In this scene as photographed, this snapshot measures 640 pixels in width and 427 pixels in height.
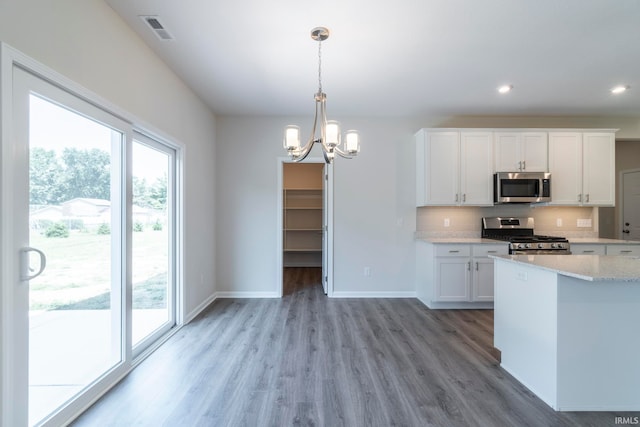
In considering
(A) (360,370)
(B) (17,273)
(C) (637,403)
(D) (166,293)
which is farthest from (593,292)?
(D) (166,293)

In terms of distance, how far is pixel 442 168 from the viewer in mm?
3953

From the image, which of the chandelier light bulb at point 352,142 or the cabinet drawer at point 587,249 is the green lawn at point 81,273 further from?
the cabinet drawer at point 587,249

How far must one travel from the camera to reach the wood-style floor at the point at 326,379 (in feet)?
5.76

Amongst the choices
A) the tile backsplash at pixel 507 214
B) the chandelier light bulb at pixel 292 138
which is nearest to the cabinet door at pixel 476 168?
the tile backsplash at pixel 507 214

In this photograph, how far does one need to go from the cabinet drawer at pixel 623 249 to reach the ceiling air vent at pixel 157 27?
5.52m

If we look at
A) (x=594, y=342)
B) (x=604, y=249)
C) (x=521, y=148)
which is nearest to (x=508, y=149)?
(x=521, y=148)

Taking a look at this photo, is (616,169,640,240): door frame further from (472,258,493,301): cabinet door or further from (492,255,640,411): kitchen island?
(492,255,640,411): kitchen island

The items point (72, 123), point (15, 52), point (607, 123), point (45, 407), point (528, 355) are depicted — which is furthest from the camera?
point (607, 123)

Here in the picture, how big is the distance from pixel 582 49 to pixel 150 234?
442cm

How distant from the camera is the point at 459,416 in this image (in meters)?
1.78

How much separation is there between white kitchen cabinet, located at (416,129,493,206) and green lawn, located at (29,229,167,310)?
354cm

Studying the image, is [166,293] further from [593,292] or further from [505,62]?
[505,62]

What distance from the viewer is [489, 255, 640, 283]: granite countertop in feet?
5.19

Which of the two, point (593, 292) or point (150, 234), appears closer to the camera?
point (593, 292)
